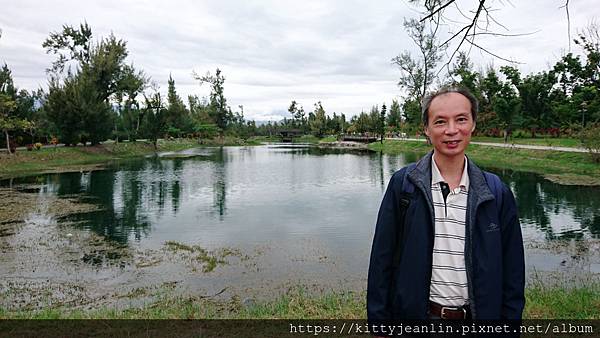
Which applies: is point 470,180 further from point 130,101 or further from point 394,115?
point 394,115

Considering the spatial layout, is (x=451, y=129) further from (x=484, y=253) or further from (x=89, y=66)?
(x=89, y=66)

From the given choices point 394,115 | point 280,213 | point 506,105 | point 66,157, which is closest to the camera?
point 280,213

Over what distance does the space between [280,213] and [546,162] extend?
53.2ft

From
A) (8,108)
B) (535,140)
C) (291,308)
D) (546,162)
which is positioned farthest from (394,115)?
(291,308)

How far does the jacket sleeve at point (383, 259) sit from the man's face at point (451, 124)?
0.76 ft

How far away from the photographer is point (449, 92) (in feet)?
6.14

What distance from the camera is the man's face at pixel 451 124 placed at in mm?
1826

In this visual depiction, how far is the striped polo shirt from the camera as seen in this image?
181cm

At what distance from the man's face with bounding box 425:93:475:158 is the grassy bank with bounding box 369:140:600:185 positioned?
56.3 ft

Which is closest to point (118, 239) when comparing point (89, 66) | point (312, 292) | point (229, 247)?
point (229, 247)

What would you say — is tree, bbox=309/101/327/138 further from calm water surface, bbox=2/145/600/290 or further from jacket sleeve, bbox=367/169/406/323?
jacket sleeve, bbox=367/169/406/323

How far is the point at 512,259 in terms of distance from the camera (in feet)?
6.03

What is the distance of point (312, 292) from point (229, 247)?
9.87 feet

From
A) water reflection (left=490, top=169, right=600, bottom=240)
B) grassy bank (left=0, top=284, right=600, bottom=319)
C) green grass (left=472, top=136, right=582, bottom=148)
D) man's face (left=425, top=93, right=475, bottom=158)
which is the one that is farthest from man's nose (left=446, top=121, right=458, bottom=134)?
green grass (left=472, top=136, right=582, bottom=148)
